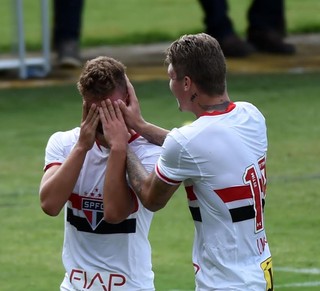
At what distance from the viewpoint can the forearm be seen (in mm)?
5355

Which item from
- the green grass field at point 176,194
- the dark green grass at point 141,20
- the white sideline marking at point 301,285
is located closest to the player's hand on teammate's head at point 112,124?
the green grass field at point 176,194

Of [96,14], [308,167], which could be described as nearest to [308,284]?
[308,167]

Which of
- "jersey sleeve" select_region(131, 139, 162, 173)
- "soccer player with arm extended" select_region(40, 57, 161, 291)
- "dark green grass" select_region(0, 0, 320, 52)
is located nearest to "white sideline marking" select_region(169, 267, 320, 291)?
"soccer player with arm extended" select_region(40, 57, 161, 291)

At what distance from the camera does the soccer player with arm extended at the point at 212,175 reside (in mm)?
5145

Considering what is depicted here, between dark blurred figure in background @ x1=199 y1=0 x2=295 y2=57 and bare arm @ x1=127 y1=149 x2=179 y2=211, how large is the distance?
46.4ft

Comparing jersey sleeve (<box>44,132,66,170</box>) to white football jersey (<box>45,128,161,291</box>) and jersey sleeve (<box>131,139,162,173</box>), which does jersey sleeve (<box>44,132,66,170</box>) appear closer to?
white football jersey (<box>45,128,161,291</box>)

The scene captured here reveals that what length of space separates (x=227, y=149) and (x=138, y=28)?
1982cm

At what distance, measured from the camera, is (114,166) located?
5309mm

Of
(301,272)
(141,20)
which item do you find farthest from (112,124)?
(141,20)

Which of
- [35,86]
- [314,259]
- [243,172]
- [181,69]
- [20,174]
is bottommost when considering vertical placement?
[35,86]

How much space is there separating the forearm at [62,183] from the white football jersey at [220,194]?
39 cm

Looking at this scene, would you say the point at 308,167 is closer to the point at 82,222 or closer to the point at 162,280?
the point at 162,280

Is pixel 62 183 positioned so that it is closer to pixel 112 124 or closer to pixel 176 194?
pixel 112 124

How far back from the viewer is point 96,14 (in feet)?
94.1
